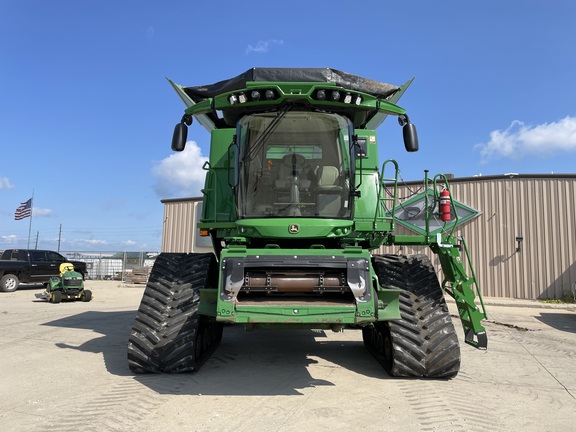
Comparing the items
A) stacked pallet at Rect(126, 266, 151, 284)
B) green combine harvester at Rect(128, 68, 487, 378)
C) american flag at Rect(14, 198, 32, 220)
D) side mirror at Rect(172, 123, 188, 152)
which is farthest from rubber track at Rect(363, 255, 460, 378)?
american flag at Rect(14, 198, 32, 220)

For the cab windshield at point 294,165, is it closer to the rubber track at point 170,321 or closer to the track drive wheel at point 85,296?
the rubber track at point 170,321

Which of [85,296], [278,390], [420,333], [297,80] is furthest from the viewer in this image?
[85,296]

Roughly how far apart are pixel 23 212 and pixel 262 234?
113ft

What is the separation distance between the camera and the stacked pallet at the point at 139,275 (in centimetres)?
2465

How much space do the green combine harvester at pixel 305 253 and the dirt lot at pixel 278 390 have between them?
0.43 m

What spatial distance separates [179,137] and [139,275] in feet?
70.0

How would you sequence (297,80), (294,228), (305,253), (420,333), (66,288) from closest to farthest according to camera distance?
(305,253) → (294,228) → (420,333) → (297,80) → (66,288)

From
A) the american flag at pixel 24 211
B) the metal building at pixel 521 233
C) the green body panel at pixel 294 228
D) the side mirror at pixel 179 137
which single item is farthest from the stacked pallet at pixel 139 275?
the green body panel at pixel 294 228

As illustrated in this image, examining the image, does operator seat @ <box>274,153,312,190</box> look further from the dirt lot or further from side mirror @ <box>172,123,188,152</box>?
the dirt lot

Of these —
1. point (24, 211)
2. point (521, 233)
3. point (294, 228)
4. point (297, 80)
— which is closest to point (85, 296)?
point (297, 80)

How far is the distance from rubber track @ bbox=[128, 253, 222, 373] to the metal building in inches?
464

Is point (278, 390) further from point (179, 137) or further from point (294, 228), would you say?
point (179, 137)

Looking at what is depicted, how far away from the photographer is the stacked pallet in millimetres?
24647

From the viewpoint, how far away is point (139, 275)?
25000 millimetres
